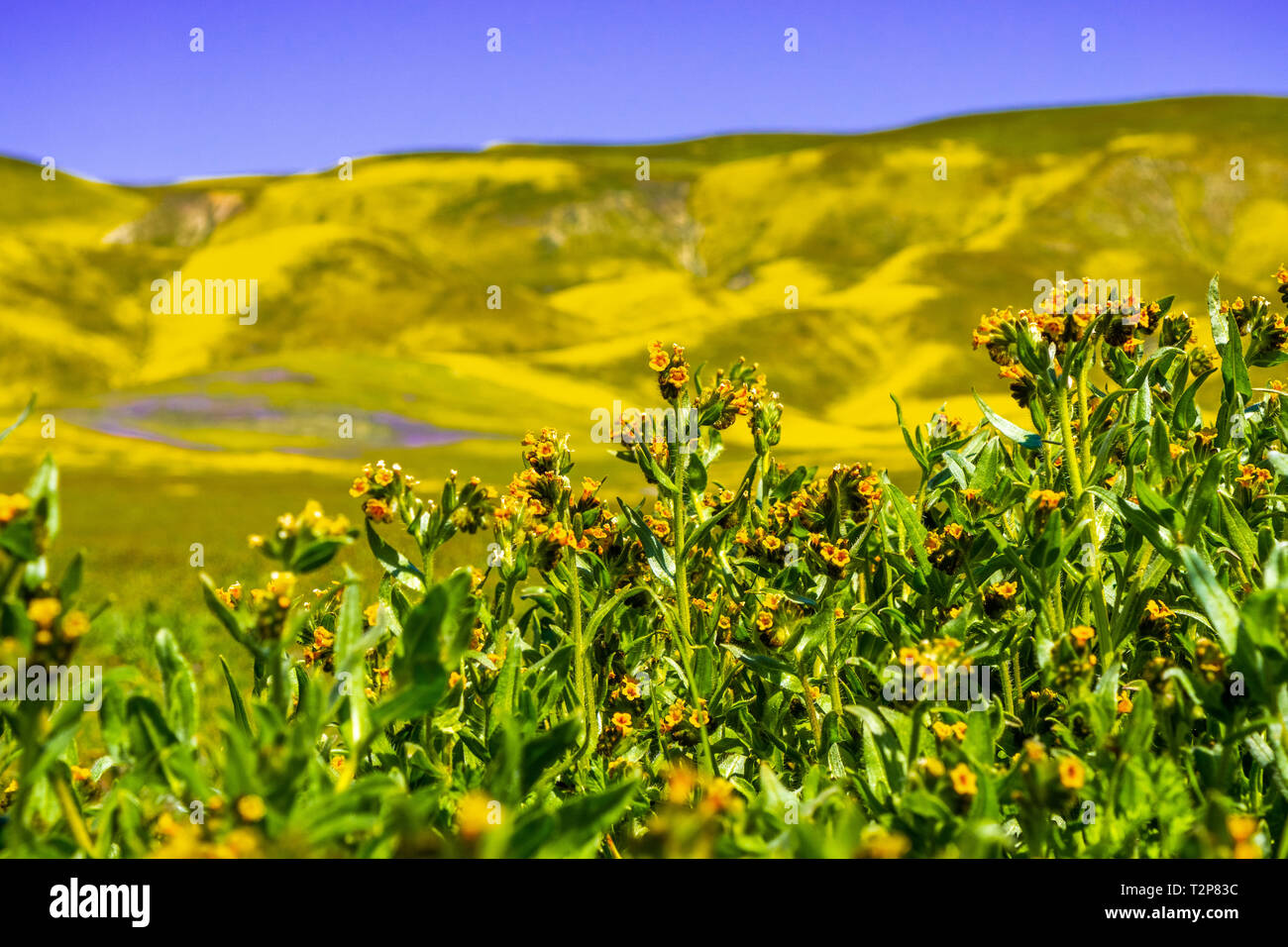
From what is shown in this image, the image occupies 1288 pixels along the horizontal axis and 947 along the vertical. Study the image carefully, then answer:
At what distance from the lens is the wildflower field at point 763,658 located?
38.9 inches

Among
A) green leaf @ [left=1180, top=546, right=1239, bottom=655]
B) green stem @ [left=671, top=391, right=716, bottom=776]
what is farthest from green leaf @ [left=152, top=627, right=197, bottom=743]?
green leaf @ [left=1180, top=546, right=1239, bottom=655]

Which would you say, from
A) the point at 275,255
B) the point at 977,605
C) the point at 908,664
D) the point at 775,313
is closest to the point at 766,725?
the point at 977,605

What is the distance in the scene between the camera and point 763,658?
1.73 metres

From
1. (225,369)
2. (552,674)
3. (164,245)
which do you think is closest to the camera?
(552,674)

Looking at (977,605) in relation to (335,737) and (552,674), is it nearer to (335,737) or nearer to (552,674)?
(552,674)

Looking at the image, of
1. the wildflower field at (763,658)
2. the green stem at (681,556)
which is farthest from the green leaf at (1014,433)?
the green stem at (681,556)

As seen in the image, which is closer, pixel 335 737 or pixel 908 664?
pixel 908 664

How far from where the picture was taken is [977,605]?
1.87 metres

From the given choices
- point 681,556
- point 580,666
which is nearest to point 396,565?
point 580,666

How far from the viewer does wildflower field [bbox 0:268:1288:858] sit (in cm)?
99

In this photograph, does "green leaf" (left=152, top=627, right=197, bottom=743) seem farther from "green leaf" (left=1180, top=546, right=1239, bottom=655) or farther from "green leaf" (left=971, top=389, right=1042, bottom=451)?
"green leaf" (left=971, top=389, right=1042, bottom=451)

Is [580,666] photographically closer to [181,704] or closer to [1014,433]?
[181,704]

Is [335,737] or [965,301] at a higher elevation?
[965,301]
